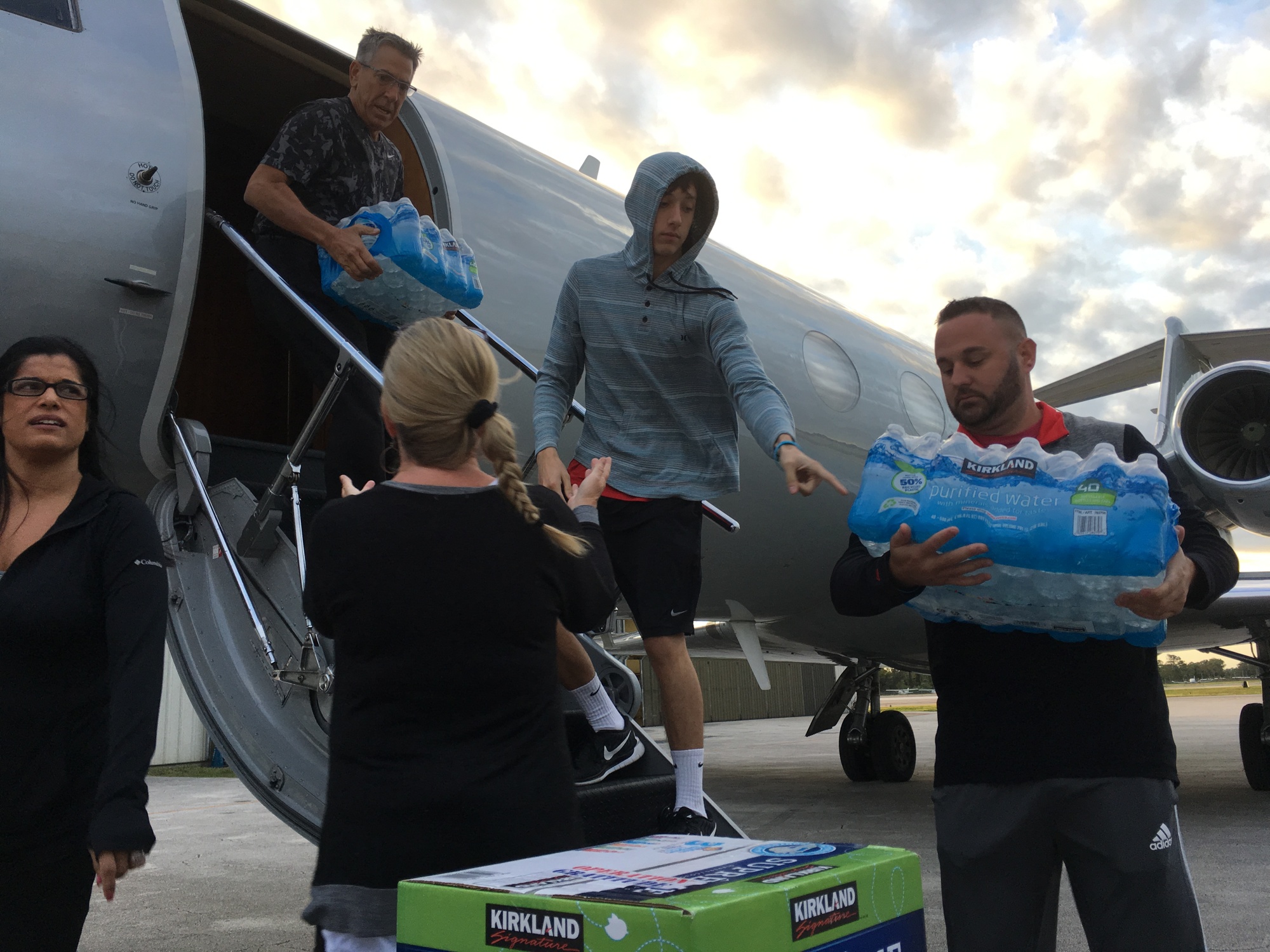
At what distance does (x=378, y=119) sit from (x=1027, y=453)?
2.80m

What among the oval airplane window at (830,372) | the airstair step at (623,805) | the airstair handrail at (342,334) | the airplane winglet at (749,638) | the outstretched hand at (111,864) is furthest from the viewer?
the airplane winglet at (749,638)

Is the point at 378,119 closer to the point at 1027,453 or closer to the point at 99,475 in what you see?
the point at 99,475

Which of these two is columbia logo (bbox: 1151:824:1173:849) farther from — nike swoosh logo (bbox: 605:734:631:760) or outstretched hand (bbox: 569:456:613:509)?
nike swoosh logo (bbox: 605:734:631:760)

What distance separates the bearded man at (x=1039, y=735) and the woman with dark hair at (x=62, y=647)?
54.6 inches

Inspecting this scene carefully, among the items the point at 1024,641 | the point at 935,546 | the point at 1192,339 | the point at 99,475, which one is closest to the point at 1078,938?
the point at 1024,641

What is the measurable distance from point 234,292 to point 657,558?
3.30 metres

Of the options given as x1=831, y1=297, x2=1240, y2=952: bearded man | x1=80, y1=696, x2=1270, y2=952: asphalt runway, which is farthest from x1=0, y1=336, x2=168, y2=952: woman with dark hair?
x1=80, y1=696, x2=1270, y2=952: asphalt runway

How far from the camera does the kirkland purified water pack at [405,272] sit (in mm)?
3467

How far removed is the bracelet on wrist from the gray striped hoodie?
1.38 ft

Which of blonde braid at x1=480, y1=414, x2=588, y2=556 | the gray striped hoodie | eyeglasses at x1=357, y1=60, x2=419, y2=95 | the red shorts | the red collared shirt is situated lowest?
blonde braid at x1=480, y1=414, x2=588, y2=556

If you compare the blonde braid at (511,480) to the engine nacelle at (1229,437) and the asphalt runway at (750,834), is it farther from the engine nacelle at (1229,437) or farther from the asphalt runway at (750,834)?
the engine nacelle at (1229,437)

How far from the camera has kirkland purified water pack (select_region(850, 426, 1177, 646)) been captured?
1.71 m

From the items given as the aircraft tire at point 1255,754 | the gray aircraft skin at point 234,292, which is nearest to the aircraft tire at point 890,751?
the aircraft tire at point 1255,754

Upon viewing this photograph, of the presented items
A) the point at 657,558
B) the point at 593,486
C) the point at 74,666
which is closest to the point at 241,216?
the point at 657,558
